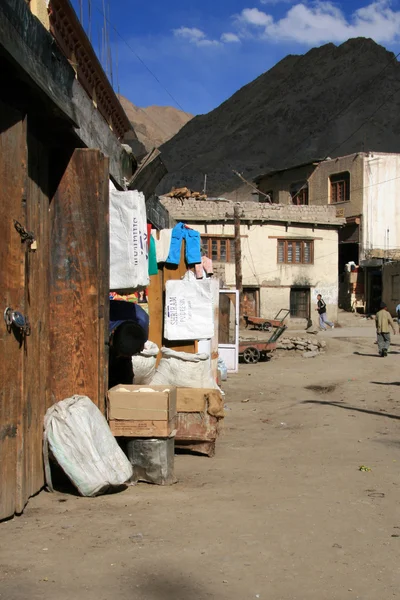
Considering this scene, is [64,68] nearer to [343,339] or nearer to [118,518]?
[118,518]

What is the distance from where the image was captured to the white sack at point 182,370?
6766mm

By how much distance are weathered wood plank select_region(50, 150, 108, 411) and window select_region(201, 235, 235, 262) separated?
89.9 feet

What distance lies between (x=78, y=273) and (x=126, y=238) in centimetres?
67

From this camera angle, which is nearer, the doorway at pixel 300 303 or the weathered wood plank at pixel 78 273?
the weathered wood plank at pixel 78 273

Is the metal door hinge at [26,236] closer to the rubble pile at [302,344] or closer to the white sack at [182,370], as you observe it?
the white sack at [182,370]

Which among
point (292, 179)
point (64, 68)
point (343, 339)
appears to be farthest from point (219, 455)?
point (292, 179)

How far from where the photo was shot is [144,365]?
640cm

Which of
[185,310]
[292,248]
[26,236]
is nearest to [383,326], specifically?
[185,310]

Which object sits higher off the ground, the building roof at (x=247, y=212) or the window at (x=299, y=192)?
the window at (x=299, y=192)

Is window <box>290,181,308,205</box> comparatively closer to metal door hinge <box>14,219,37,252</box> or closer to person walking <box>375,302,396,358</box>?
person walking <box>375,302,396,358</box>

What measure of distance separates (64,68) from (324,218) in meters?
30.8

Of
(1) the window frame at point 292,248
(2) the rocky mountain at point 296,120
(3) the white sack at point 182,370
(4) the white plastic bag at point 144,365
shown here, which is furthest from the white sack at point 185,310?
(2) the rocky mountain at point 296,120

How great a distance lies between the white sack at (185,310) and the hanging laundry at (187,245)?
37 centimetres

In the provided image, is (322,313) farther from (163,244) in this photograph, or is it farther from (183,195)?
(163,244)
